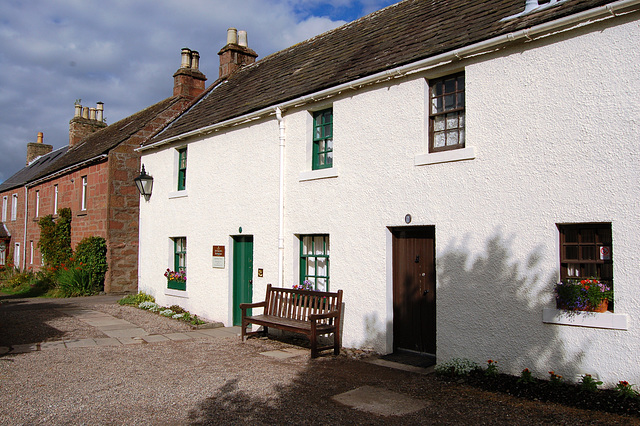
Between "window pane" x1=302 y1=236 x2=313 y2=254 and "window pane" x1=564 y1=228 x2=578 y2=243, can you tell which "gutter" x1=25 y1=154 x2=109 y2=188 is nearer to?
"window pane" x1=302 y1=236 x2=313 y2=254

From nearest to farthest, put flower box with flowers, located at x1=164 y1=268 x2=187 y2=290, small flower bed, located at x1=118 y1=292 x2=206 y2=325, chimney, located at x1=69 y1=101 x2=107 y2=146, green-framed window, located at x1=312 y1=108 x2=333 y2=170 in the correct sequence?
green-framed window, located at x1=312 y1=108 x2=333 y2=170 < small flower bed, located at x1=118 y1=292 x2=206 y2=325 < flower box with flowers, located at x1=164 y1=268 x2=187 y2=290 < chimney, located at x1=69 y1=101 x2=107 y2=146

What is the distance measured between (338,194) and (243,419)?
15.4 feet

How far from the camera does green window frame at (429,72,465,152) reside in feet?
25.0

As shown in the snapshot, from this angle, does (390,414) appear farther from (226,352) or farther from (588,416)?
(226,352)

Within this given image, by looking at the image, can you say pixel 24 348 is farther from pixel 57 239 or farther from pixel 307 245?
pixel 57 239

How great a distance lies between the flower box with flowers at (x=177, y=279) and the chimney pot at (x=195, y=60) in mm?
8937

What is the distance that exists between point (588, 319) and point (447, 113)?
358 cm

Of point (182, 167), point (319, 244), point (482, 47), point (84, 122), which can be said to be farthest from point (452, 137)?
point (84, 122)

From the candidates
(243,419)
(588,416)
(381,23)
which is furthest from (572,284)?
(381,23)

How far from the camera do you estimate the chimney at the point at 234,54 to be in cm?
1675

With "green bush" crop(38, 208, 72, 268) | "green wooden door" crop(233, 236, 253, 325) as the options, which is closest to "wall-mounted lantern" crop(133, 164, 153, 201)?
"green wooden door" crop(233, 236, 253, 325)

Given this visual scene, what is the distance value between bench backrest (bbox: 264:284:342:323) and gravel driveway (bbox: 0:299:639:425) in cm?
69

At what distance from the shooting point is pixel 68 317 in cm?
1288

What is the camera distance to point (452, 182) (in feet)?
24.2
